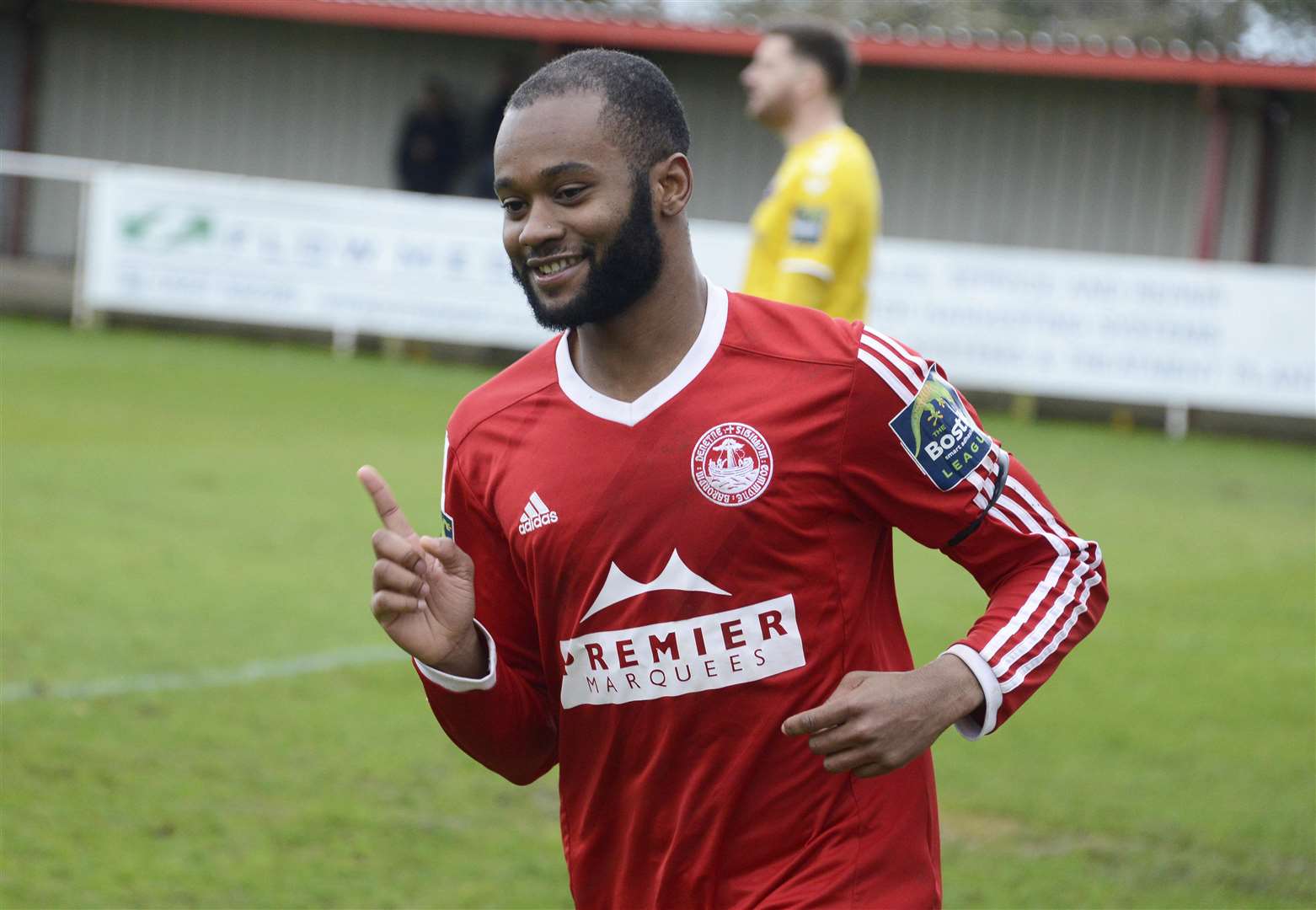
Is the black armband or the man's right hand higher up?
Answer: the black armband

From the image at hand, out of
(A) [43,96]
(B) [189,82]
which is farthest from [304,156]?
(A) [43,96]

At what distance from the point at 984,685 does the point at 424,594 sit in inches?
35.3

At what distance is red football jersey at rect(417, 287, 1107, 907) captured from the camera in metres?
2.92

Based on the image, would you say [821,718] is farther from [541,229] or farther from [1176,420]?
[1176,420]

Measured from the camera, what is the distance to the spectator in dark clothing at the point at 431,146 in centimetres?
2216

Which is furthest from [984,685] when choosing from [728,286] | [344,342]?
[344,342]

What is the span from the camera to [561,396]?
3.06m

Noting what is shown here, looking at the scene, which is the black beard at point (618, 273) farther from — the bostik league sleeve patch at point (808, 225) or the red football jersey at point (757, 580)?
the bostik league sleeve patch at point (808, 225)

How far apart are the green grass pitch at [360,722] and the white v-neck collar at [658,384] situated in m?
2.40

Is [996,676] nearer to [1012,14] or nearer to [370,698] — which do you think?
[370,698]

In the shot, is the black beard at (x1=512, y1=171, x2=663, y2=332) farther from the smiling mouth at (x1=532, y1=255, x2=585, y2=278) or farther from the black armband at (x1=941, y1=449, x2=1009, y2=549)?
the black armband at (x1=941, y1=449, x2=1009, y2=549)

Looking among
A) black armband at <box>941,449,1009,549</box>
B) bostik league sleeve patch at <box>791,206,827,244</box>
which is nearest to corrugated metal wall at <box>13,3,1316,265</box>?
bostik league sleeve patch at <box>791,206,827,244</box>

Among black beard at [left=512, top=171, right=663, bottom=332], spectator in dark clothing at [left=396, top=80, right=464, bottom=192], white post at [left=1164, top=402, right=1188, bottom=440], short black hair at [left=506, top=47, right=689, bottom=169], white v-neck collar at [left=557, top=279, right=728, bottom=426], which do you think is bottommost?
white post at [left=1164, top=402, right=1188, bottom=440]

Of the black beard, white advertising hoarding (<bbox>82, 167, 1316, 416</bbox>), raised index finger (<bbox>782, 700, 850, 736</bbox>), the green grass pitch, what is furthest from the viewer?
white advertising hoarding (<bbox>82, 167, 1316, 416</bbox>)
